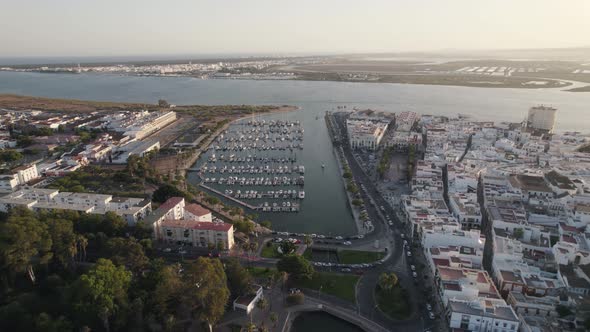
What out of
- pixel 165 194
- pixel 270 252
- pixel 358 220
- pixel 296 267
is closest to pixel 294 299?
pixel 296 267

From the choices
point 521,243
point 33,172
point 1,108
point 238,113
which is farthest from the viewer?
point 1,108

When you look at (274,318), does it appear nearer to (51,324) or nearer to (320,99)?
(51,324)

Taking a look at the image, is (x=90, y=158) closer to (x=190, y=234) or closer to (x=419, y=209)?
(x=190, y=234)

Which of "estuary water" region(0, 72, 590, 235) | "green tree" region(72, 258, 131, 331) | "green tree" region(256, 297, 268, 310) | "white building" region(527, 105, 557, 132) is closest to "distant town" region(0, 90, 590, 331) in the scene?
"green tree" region(256, 297, 268, 310)

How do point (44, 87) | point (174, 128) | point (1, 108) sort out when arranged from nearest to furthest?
1. point (174, 128)
2. point (1, 108)
3. point (44, 87)

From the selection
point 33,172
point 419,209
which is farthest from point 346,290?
point 33,172

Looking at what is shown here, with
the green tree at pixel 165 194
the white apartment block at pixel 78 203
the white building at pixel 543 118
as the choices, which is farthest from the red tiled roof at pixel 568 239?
the white building at pixel 543 118
